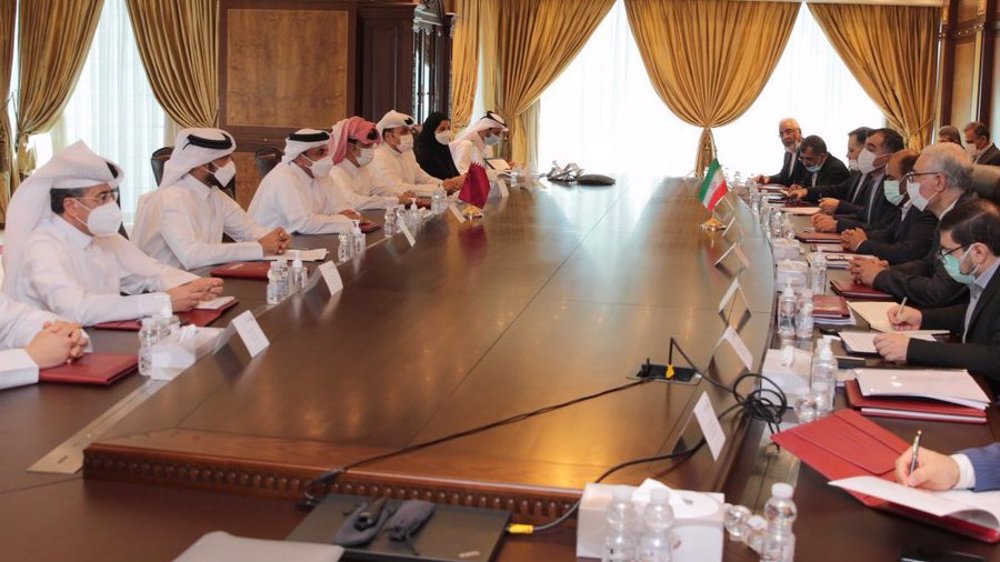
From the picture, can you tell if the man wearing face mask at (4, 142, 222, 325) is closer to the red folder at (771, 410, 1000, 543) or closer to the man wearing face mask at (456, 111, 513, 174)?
the red folder at (771, 410, 1000, 543)

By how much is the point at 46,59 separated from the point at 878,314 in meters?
7.51

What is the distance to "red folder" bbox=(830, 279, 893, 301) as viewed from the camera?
148 inches

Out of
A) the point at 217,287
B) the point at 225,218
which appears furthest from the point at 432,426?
the point at 225,218

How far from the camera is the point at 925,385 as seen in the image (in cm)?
243

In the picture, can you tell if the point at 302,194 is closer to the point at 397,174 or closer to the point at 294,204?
the point at 294,204

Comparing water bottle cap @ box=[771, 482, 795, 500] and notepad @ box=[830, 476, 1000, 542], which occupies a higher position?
water bottle cap @ box=[771, 482, 795, 500]

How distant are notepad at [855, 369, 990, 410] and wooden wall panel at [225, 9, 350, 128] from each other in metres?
6.34

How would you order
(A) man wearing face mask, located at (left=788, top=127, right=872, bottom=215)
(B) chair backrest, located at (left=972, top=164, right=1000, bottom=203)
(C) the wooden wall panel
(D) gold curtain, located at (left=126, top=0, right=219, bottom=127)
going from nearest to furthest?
Answer: (B) chair backrest, located at (left=972, top=164, right=1000, bottom=203) < (A) man wearing face mask, located at (left=788, top=127, right=872, bottom=215) < (C) the wooden wall panel < (D) gold curtain, located at (left=126, top=0, right=219, bottom=127)

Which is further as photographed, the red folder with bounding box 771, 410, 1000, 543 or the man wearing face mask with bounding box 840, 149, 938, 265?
the man wearing face mask with bounding box 840, 149, 938, 265

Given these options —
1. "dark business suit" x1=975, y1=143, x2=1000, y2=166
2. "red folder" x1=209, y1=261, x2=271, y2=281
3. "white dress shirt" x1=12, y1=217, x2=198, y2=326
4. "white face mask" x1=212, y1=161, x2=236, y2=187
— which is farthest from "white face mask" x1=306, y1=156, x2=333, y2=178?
"dark business suit" x1=975, y1=143, x2=1000, y2=166

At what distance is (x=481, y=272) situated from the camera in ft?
12.2

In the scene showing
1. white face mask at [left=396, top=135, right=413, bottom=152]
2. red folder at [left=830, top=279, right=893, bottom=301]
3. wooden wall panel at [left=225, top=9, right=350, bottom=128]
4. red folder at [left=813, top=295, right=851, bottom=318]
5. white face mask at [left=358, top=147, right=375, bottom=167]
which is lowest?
red folder at [left=830, top=279, right=893, bottom=301]

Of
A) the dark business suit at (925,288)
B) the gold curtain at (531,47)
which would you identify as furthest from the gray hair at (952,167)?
the gold curtain at (531,47)

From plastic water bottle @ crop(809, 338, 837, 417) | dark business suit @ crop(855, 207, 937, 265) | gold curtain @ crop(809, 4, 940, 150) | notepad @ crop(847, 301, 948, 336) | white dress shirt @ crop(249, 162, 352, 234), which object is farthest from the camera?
gold curtain @ crop(809, 4, 940, 150)
